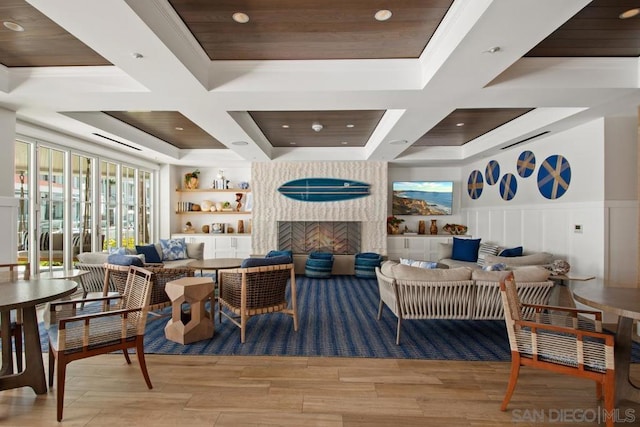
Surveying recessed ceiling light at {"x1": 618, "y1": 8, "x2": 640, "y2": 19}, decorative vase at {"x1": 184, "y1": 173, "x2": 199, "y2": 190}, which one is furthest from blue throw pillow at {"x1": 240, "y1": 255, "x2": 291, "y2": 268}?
decorative vase at {"x1": 184, "y1": 173, "x2": 199, "y2": 190}

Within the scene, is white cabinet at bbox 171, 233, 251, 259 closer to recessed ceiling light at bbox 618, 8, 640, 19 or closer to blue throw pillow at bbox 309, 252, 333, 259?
blue throw pillow at bbox 309, 252, 333, 259

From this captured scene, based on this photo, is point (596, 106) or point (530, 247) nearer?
point (596, 106)

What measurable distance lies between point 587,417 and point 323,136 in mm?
5155

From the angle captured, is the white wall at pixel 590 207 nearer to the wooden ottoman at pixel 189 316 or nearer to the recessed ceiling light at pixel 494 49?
the recessed ceiling light at pixel 494 49

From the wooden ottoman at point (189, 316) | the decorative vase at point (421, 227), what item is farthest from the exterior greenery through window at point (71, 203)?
the decorative vase at point (421, 227)

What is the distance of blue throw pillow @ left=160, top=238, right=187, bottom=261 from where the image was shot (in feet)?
21.2

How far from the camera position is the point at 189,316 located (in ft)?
12.0

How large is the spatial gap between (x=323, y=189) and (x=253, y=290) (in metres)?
4.43

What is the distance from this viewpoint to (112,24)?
7.35 ft

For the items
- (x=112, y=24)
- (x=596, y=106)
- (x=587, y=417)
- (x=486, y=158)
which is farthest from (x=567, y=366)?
(x=486, y=158)

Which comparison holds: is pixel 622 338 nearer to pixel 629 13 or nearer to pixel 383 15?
pixel 629 13

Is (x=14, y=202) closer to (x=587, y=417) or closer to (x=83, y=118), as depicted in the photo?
(x=83, y=118)

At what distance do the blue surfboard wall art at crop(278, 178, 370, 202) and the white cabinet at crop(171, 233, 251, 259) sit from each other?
153 cm

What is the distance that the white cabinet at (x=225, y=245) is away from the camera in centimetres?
799
